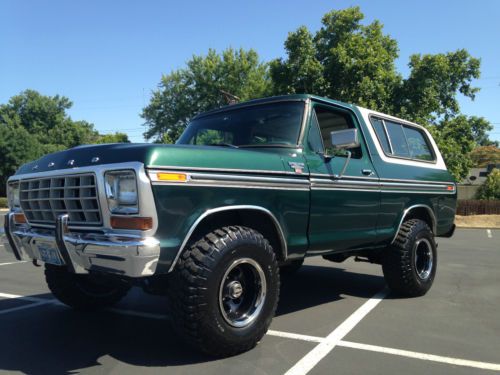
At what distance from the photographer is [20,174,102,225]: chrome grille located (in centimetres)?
333

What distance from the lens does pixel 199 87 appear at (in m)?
42.7

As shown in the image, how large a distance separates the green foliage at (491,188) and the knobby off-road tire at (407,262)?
78.0 ft

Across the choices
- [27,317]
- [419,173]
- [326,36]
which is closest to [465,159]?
[326,36]

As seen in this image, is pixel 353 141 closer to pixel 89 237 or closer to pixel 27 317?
pixel 89 237

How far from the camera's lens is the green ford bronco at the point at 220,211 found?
314cm

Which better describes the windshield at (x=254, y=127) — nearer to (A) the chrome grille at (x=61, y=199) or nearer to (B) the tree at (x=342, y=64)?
(A) the chrome grille at (x=61, y=199)

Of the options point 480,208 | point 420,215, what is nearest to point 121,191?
point 420,215

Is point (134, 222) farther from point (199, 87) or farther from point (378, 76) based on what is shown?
point (199, 87)

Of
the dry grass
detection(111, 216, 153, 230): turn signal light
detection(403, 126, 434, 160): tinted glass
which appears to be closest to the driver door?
detection(403, 126, 434, 160): tinted glass

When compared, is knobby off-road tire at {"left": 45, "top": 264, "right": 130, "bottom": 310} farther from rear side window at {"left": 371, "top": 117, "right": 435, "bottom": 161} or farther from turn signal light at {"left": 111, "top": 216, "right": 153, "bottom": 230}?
rear side window at {"left": 371, "top": 117, "right": 435, "bottom": 161}

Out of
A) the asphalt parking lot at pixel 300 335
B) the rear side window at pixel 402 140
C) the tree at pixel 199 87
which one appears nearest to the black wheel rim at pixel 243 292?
the asphalt parking lot at pixel 300 335

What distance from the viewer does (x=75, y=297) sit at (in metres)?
4.75

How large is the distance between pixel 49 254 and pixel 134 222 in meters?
0.94

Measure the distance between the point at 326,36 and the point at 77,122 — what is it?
48185 mm
